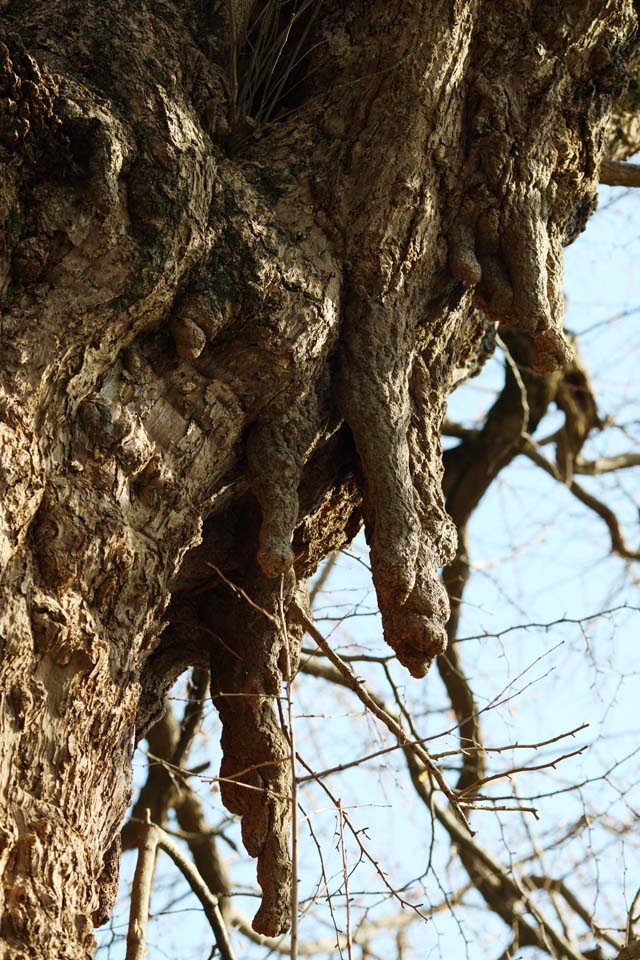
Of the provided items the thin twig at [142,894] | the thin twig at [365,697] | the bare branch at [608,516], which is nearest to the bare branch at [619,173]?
the bare branch at [608,516]

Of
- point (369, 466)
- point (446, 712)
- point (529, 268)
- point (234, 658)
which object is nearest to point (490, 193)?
point (529, 268)

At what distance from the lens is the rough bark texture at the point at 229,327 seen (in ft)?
6.56

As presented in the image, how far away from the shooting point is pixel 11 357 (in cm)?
197

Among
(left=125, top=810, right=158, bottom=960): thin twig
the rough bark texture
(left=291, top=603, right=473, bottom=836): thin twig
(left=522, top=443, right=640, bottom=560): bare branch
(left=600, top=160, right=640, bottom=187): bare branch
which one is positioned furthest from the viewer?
(left=522, top=443, right=640, bottom=560): bare branch

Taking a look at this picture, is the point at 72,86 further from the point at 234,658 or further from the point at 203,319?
the point at 234,658

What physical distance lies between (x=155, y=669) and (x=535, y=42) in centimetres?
194

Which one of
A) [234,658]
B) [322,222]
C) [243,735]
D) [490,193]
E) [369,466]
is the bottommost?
A: [243,735]

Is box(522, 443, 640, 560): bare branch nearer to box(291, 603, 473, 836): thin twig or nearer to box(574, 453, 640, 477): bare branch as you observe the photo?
box(574, 453, 640, 477): bare branch

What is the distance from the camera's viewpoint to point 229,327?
238 centimetres

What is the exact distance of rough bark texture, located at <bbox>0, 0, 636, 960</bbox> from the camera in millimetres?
1999

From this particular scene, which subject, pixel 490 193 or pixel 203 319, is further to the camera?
pixel 490 193

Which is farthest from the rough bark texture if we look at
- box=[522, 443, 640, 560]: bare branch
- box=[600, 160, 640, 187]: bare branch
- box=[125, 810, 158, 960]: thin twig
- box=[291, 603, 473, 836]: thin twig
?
box=[522, 443, 640, 560]: bare branch

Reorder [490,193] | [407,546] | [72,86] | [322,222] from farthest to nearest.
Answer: [490,193], [322,222], [407,546], [72,86]

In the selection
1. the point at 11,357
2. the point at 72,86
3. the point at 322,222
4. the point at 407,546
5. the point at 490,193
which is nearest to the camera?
the point at 11,357
